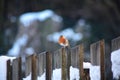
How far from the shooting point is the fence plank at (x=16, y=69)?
187 cm

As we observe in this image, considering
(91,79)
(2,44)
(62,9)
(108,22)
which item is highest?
(62,9)

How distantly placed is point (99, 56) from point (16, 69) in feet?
Result: 2.53

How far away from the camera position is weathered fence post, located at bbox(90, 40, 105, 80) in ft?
4.37

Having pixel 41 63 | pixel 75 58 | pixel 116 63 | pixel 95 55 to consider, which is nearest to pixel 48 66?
pixel 41 63

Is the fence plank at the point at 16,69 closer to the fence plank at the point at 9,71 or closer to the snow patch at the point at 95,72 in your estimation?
the fence plank at the point at 9,71

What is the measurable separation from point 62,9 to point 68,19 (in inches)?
6.1

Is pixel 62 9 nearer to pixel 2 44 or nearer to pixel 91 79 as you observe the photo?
pixel 2 44

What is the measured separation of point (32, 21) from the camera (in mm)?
4113

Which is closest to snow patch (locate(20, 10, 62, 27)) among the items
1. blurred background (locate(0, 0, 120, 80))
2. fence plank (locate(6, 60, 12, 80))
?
blurred background (locate(0, 0, 120, 80))

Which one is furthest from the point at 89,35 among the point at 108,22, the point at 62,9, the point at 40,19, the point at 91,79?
the point at 91,79

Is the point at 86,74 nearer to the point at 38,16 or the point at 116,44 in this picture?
the point at 116,44

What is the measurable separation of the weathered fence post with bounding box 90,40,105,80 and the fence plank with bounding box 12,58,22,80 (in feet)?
2.14

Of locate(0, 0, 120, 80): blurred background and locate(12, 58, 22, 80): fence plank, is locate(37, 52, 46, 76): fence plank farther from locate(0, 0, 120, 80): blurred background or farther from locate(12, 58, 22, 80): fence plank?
locate(0, 0, 120, 80): blurred background

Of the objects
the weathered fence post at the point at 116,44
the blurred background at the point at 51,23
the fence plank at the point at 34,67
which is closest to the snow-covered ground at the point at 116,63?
the weathered fence post at the point at 116,44
